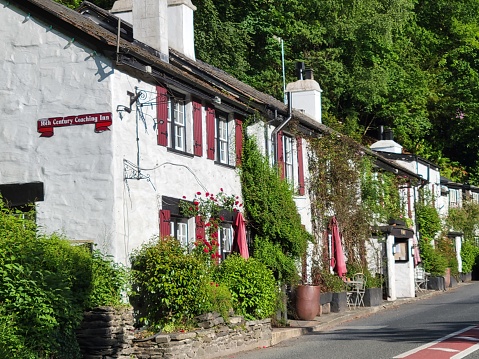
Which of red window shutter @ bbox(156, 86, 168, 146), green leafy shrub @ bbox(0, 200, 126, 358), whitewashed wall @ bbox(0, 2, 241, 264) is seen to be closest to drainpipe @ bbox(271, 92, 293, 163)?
red window shutter @ bbox(156, 86, 168, 146)

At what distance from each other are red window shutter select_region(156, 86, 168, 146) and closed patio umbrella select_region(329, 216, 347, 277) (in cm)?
1051

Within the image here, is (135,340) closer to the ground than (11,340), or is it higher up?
closer to the ground

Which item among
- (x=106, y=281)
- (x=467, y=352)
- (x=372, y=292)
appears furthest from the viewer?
(x=372, y=292)

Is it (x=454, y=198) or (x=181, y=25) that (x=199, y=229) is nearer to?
(x=181, y=25)

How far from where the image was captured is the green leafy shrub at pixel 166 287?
61.6ft

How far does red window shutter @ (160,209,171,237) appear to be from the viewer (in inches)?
808

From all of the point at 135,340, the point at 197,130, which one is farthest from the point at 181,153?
the point at 135,340

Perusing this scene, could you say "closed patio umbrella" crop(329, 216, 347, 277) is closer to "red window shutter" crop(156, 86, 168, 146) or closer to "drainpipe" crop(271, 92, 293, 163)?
"drainpipe" crop(271, 92, 293, 163)

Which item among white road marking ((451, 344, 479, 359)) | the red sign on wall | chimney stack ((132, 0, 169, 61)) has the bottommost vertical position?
white road marking ((451, 344, 479, 359))

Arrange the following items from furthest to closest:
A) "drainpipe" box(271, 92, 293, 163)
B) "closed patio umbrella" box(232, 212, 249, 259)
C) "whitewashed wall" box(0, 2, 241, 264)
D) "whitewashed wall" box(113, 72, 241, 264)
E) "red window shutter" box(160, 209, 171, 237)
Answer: "drainpipe" box(271, 92, 293, 163) → "closed patio umbrella" box(232, 212, 249, 259) → "red window shutter" box(160, 209, 171, 237) → "whitewashed wall" box(113, 72, 241, 264) → "whitewashed wall" box(0, 2, 241, 264)

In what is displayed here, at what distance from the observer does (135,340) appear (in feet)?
57.7

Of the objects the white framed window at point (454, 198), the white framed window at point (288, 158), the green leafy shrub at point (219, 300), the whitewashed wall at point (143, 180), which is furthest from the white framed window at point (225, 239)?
the white framed window at point (454, 198)

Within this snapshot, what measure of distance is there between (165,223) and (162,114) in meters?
2.38

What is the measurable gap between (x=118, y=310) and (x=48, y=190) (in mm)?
3328
